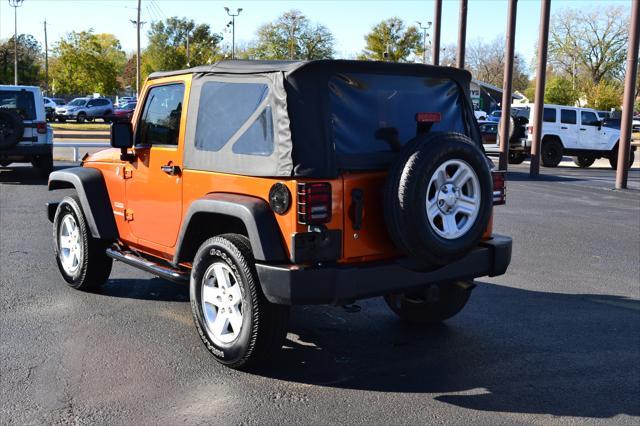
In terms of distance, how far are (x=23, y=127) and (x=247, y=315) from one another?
1141 cm

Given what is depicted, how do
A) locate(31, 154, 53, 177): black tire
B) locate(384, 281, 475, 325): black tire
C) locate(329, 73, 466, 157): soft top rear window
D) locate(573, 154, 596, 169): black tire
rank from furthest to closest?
locate(573, 154, 596, 169): black tire, locate(31, 154, 53, 177): black tire, locate(384, 281, 475, 325): black tire, locate(329, 73, 466, 157): soft top rear window

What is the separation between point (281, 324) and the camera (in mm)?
4508

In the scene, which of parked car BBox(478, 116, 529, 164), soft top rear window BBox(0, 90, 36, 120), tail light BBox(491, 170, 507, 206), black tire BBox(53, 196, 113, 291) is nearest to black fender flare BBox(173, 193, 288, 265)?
tail light BBox(491, 170, 507, 206)

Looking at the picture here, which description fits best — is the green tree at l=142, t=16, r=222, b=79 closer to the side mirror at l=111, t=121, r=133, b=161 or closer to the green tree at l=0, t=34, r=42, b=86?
the green tree at l=0, t=34, r=42, b=86

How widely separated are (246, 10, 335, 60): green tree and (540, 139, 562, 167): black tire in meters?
39.6

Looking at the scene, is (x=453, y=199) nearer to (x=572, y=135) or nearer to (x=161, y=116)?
(x=161, y=116)

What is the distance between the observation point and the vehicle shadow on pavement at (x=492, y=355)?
4336 millimetres

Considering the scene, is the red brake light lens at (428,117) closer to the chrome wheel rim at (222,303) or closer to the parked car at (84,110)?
the chrome wheel rim at (222,303)

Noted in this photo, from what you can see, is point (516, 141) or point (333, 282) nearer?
point (333, 282)

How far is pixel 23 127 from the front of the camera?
46.8 feet

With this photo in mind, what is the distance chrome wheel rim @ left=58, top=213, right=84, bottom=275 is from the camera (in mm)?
6527

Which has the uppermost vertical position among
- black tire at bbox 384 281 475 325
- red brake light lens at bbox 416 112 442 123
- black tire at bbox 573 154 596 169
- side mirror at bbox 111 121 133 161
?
red brake light lens at bbox 416 112 442 123

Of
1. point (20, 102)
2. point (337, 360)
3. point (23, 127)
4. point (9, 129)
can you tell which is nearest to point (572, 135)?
point (20, 102)

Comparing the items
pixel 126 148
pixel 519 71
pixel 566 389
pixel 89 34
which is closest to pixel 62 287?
pixel 126 148
